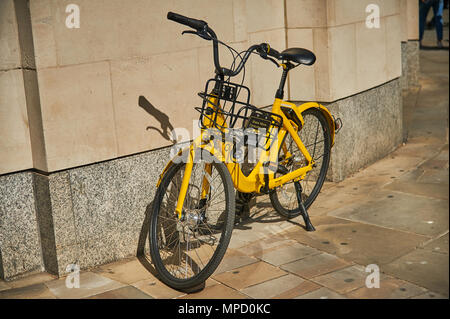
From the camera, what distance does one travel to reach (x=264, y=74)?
651cm

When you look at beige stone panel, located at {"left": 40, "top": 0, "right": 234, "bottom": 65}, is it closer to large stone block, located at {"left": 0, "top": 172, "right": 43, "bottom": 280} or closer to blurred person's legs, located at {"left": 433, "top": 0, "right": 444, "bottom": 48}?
large stone block, located at {"left": 0, "top": 172, "right": 43, "bottom": 280}

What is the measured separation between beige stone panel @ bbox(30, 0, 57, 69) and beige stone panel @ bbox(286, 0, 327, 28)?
2.75 m

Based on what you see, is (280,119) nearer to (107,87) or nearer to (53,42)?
(107,87)

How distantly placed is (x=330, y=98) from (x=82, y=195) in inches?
109

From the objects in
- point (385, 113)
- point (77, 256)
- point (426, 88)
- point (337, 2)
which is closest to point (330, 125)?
point (337, 2)

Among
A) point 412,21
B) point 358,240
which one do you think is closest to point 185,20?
point 358,240

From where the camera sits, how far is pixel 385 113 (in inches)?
304

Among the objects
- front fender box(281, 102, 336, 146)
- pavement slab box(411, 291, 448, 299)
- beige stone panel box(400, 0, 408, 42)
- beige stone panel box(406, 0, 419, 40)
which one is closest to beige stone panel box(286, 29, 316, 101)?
front fender box(281, 102, 336, 146)

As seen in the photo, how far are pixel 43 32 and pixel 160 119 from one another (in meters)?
1.16

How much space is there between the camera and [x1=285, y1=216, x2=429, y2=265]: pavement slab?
16.7 ft

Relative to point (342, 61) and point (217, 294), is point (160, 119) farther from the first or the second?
point (342, 61)
